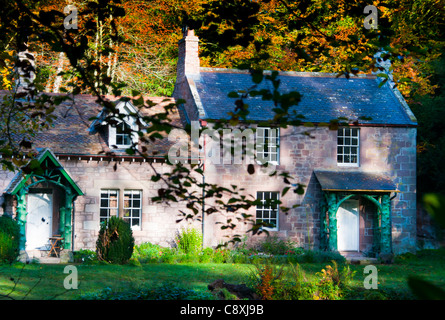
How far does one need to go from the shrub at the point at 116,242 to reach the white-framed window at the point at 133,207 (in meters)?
3.36

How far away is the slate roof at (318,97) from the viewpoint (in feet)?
75.2

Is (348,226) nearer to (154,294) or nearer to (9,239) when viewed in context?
(9,239)

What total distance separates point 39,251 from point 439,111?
1770 cm

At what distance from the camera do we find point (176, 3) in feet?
102

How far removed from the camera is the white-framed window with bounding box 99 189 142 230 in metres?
21.5

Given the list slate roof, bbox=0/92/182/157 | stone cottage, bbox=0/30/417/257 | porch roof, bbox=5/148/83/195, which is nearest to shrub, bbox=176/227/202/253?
stone cottage, bbox=0/30/417/257

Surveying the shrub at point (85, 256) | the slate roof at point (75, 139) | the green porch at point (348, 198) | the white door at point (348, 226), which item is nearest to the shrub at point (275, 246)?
the green porch at point (348, 198)

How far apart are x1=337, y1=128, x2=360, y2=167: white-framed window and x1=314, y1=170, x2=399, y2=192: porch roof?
1.86 ft

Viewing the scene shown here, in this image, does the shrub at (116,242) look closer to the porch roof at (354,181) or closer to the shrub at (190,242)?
the shrub at (190,242)

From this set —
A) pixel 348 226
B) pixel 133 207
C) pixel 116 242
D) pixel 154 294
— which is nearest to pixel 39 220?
pixel 133 207

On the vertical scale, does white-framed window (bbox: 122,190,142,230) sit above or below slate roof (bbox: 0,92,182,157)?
below

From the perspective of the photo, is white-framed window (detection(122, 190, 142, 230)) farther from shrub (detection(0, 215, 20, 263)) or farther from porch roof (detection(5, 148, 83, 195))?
shrub (detection(0, 215, 20, 263))
